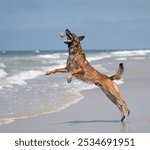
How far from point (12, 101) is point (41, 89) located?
118 inches

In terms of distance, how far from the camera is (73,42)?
10.1 m

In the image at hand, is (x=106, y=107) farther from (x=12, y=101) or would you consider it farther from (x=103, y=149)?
(x=103, y=149)

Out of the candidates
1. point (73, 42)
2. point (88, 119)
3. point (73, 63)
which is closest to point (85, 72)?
point (73, 63)

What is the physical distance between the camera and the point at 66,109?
11180mm

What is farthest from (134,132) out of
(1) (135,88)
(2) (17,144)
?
(1) (135,88)

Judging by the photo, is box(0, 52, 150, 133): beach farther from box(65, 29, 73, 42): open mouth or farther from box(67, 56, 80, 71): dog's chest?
box(65, 29, 73, 42): open mouth

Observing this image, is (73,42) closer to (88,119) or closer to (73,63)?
(73,63)

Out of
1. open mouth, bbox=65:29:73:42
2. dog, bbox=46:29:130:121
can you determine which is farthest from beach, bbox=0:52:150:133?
open mouth, bbox=65:29:73:42

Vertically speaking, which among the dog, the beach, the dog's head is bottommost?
the beach

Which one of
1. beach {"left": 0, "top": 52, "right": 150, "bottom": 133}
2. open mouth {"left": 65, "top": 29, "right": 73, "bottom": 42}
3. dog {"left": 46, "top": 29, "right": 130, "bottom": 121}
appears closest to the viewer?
beach {"left": 0, "top": 52, "right": 150, "bottom": 133}

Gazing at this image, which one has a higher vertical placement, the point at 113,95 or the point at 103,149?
the point at 113,95

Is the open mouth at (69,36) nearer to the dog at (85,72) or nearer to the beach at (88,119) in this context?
the dog at (85,72)

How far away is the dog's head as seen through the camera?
10.1 meters

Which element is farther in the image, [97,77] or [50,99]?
[50,99]
